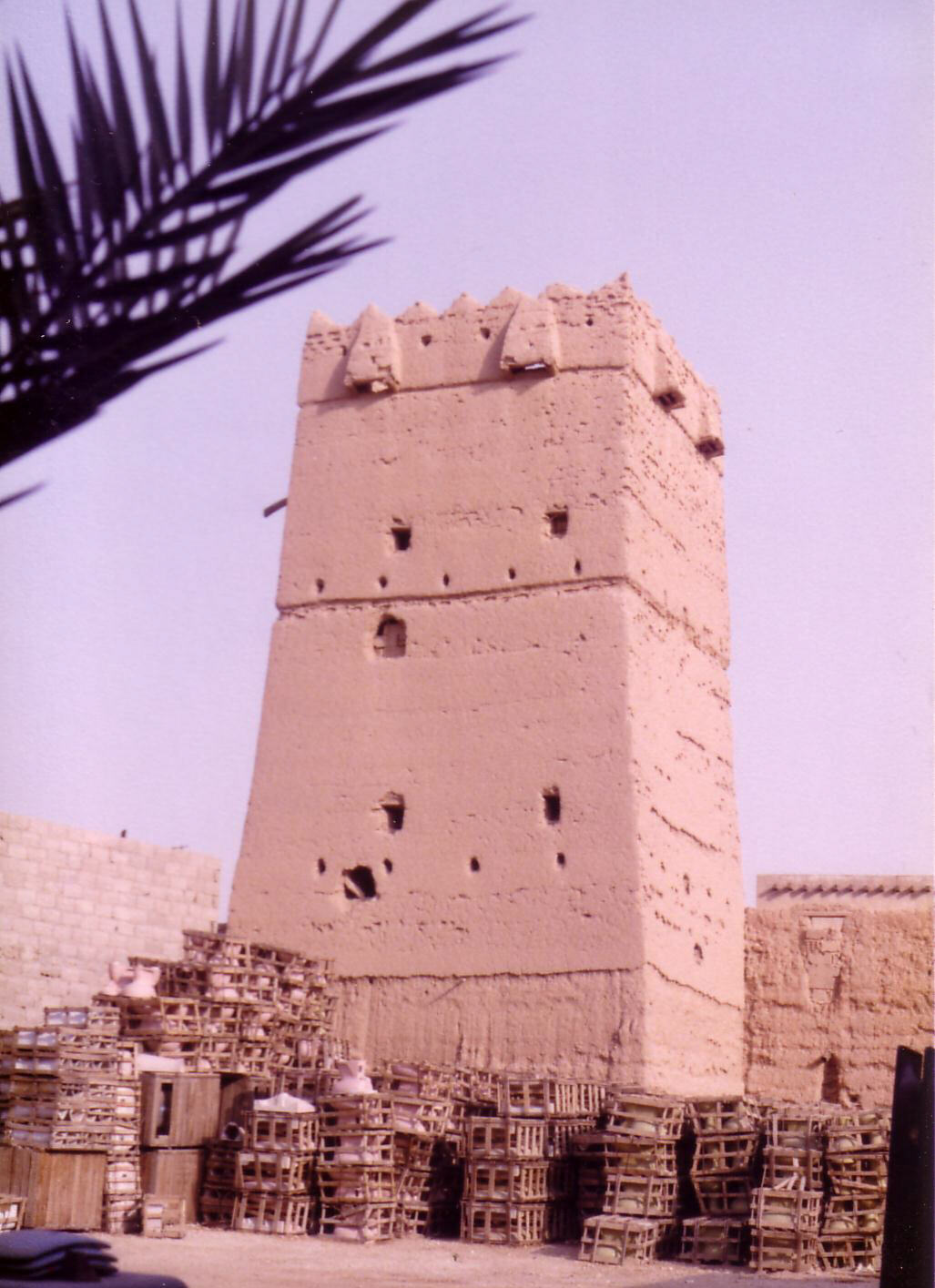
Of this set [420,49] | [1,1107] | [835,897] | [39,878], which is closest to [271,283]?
[420,49]

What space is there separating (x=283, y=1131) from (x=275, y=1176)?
333 mm

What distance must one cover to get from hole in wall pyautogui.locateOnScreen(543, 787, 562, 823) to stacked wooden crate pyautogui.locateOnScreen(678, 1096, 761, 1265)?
10.7ft

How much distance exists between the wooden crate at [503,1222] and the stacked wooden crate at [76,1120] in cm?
258

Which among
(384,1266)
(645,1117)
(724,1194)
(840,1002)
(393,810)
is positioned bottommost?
(384,1266)

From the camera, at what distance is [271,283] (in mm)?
2234

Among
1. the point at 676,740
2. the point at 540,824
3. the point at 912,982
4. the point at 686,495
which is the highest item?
the point at 686,495

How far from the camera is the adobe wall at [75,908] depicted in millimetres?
15516

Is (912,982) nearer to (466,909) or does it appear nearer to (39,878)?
(466,909)

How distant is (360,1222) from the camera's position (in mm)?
12594

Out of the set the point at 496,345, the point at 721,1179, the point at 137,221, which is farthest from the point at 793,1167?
the point at 137,221

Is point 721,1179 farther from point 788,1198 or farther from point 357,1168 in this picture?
point 357,1168

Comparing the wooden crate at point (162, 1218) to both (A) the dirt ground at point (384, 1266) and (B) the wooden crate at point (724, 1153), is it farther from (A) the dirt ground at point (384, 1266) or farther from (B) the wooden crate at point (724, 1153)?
(B) the wooden crate at point (724, 1153)

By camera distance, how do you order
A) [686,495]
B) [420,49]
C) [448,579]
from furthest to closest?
[686,495]
[448,579]
[420,49]

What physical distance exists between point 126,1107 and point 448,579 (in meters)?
6.32
